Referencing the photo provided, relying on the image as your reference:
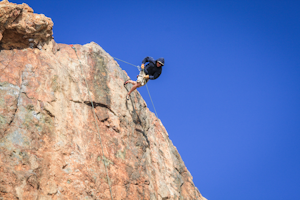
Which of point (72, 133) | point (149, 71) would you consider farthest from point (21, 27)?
point (149, 71)

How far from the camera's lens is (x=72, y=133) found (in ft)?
35.7

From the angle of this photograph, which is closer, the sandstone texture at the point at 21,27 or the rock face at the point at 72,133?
the rock face at the point at 72,133

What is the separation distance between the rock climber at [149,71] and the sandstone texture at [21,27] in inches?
207

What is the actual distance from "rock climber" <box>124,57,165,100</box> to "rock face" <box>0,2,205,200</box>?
1.08m

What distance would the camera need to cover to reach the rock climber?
48.9ft

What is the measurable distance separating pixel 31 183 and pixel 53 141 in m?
1.82

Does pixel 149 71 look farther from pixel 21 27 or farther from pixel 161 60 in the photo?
pixel 21 27

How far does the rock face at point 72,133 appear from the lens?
9.05m

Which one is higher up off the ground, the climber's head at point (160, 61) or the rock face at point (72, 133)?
the climber's head at point (160, 61)

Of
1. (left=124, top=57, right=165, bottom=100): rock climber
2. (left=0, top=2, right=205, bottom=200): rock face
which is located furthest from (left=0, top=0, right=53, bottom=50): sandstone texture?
(left=124, top=57, right=165, bottom=100): rock climber

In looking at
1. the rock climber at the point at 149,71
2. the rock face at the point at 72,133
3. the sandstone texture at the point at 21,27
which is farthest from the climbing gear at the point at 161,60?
the sandstone texture at the point at 21,27

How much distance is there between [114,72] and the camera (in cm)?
1553

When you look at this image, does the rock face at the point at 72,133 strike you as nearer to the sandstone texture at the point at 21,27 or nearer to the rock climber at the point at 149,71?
the sandstone texture at the point at 21,27

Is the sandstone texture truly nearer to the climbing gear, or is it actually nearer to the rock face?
the rock face
